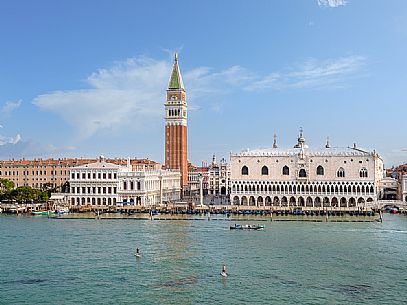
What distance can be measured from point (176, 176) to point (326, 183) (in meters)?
19.7

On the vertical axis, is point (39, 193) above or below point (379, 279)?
above

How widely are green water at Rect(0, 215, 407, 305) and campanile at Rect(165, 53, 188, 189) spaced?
2885 centimetres

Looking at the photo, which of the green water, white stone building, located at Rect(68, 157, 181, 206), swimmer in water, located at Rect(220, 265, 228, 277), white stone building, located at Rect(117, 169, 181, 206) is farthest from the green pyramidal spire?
swimmer in water, located at Rect(220, 265, 228, 277)

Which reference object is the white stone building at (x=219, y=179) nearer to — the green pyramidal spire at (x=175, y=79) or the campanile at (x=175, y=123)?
the campanile at (x=175, y=123)

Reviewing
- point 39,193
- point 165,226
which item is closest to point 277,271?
point 165,226

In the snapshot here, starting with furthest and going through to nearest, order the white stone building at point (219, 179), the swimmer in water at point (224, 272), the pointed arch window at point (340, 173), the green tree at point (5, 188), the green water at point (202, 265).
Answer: the white stone building at point (219, 179), the green tree at point (5, 188), the pointed arch window at point (340, 173), the swimmer in water at point (224, 272), the green water at point (202, 265)

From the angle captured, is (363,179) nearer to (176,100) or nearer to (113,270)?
(176,100)

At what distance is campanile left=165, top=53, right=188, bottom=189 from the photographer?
67.3 m

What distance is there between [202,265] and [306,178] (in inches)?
1171

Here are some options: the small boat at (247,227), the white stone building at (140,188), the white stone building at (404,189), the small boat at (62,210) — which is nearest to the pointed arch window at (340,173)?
the white stone building at (404,189)

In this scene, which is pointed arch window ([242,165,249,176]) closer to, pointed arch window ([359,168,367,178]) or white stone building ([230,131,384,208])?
white stone building ([230,131,384,208])

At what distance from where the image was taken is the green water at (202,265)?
20.0 meters

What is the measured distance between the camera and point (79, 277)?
22.8 meters

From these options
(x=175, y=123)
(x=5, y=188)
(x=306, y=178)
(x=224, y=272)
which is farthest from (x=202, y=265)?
(x=175, y=123)
